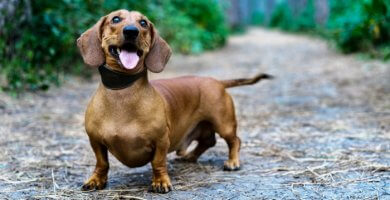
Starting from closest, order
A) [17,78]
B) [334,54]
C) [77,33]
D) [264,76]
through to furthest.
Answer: [264,76] < [17,78] < [77,33] < [334,54]

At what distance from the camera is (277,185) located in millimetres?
3164

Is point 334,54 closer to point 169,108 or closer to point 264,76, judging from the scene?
point 264,76

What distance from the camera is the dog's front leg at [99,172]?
306 cm

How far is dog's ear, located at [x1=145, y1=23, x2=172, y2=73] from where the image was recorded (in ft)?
9.86

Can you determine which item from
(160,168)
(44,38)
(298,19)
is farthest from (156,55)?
(298,19)

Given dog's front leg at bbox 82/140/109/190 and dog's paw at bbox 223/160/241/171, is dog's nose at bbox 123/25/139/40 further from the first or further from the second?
dog's paw at bbox 223/160/241/171

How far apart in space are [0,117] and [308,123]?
119 inches

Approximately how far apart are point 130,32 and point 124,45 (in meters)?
0.10

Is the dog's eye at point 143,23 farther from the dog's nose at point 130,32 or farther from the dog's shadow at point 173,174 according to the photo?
the dog's shadow at point 173,174

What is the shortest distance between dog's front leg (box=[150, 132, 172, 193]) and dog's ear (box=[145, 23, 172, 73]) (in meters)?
0.38

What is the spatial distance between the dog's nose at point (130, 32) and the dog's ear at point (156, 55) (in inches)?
9.8

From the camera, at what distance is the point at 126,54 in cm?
284

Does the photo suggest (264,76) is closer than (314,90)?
Yes

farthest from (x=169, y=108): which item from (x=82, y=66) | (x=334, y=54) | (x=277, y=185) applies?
(x=334, y=54)
